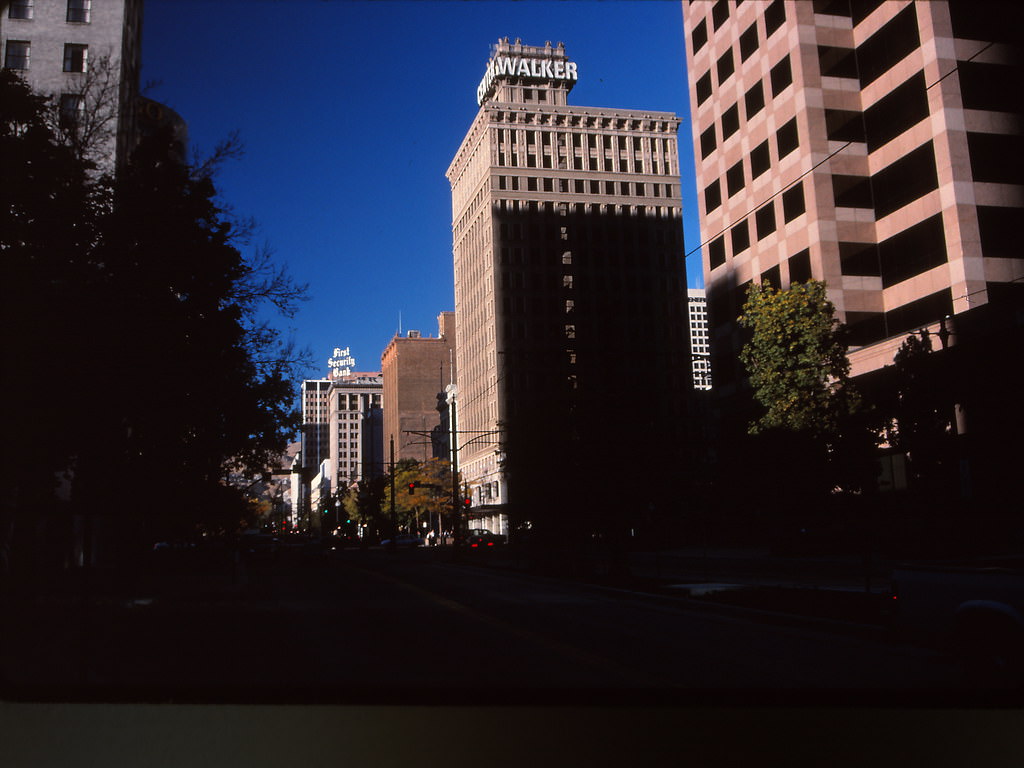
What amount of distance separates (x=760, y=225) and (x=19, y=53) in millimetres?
38502

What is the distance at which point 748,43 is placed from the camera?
39.7 meters

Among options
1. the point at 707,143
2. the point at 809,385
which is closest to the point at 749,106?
the point at 707,143

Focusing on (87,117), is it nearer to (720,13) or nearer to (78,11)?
(720,13)

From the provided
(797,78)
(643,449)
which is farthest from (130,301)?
(797,78)

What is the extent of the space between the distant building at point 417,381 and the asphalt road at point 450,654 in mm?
128606

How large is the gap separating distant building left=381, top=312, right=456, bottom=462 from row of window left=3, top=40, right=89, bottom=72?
3852 inches

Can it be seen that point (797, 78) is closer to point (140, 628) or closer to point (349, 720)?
point (140, 628)

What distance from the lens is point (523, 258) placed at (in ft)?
291

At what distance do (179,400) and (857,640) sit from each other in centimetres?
1011

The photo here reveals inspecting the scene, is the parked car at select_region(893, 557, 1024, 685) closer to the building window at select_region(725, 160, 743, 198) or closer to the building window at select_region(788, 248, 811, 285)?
the building window at select_region(788, 248, 811, 285)

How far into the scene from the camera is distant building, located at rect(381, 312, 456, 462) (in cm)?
14688

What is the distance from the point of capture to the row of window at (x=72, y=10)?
4525 cm

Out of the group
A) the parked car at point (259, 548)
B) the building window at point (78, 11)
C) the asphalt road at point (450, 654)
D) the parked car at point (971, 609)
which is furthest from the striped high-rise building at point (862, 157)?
the building window at point (78, 11)

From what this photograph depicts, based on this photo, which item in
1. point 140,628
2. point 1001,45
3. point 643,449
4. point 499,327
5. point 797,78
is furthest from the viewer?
point 499,327
